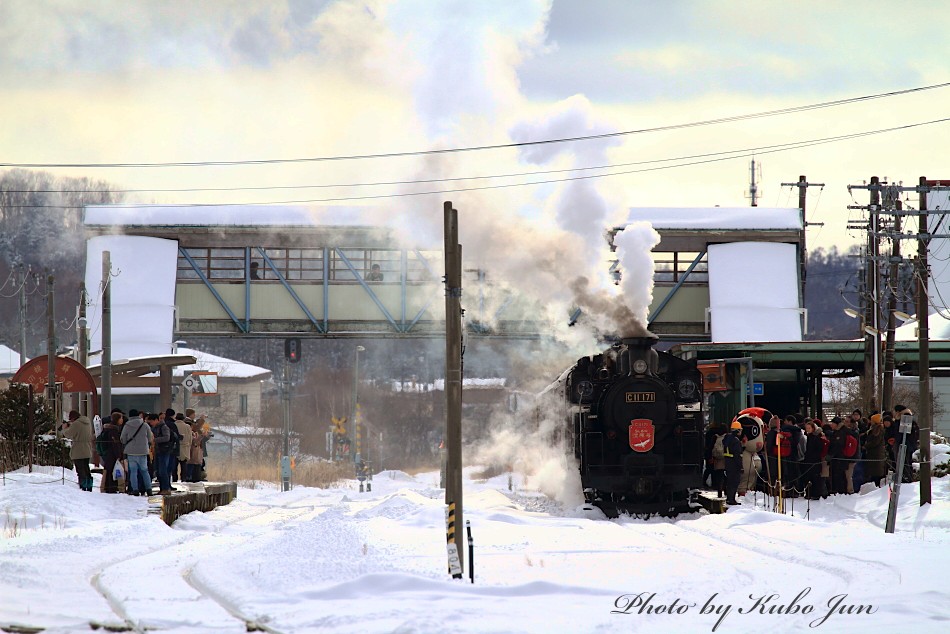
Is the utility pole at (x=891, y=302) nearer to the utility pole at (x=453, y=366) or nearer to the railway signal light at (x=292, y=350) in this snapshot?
the railway signal light at (x=292, y=350)

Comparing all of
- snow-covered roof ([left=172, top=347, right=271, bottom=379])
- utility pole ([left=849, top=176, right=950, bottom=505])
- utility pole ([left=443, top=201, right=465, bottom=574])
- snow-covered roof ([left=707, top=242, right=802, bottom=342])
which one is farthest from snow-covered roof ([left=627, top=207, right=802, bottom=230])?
snow-covered roof ([left=172, top=347, right=271, bottom=379])

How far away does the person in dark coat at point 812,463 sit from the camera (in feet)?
69.3

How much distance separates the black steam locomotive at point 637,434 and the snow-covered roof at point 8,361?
160 feet

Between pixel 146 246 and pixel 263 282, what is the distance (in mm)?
3785

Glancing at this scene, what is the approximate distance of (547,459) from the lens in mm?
24141

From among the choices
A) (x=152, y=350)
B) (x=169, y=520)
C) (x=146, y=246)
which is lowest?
(x=169, y=520)

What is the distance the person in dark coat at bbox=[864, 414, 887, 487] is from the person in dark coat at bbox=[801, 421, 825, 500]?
1.01 meters

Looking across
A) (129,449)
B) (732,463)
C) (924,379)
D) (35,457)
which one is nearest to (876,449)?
(924,379)

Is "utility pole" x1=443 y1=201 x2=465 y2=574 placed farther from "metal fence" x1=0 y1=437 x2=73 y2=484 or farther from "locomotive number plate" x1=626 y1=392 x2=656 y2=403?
"metal fence" x1=0 y1=437 x2=73 y2=484

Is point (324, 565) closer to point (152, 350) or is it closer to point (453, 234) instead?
point (453, 234)

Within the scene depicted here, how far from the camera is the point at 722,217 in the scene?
116ft

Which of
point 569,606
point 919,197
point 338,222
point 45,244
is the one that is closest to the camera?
point 569,606

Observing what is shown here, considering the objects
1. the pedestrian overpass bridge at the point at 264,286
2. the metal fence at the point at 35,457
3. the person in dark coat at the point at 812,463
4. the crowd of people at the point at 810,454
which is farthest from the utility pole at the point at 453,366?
the pedestrian overpass bridge at the point at 264,286

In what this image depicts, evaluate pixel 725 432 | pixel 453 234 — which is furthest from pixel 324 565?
pixel 725 432
